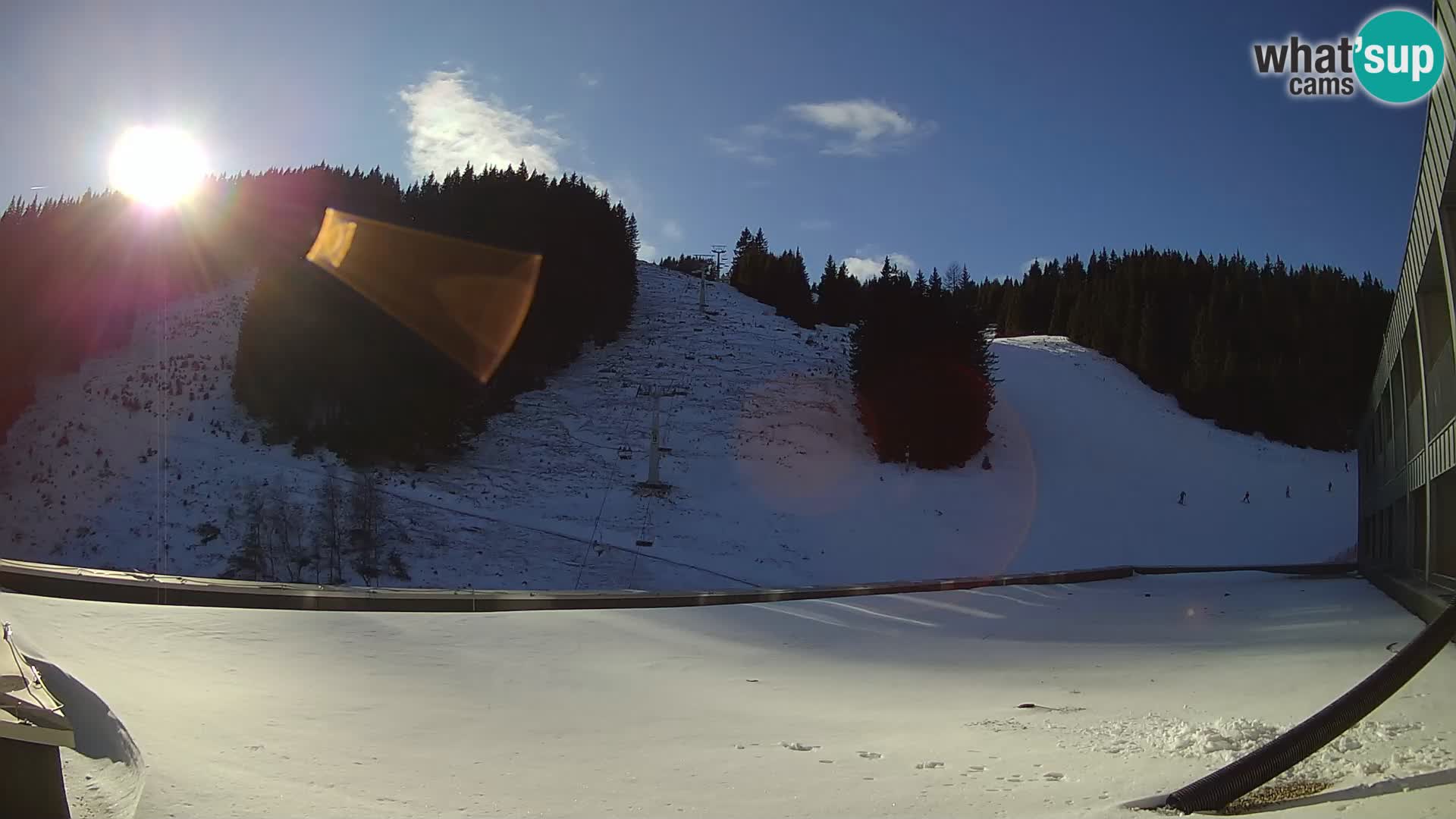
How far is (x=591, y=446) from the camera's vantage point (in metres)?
36.7

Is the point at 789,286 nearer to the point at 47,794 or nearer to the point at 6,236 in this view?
the point at 6,236

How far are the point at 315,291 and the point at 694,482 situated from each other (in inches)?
608

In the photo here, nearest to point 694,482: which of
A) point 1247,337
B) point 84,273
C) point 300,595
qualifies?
point 300,595

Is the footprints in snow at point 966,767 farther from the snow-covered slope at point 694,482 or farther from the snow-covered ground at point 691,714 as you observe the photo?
the snow-covered slope at point 694,482

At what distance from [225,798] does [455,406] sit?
99.7ft

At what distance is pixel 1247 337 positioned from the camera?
54688mm

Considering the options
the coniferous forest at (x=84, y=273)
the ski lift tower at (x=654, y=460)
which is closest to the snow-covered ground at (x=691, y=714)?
the ski lift tower at (x=654, y=460)

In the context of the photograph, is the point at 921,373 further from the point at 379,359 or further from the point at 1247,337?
the point at 1247,337

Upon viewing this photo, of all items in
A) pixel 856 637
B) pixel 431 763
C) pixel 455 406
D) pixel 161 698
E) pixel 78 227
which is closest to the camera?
pixel 431 763

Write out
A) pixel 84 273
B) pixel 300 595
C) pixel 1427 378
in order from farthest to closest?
pixel 84 273 < pixel 1427 378 < pixel 300 595

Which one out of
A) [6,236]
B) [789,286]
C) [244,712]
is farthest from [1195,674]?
[789,286]

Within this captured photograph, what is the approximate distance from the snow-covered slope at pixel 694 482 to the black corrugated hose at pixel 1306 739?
2179 cm

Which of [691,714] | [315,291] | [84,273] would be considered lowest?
[691,714]

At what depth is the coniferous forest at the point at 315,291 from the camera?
3259cm
